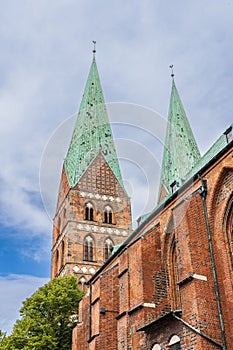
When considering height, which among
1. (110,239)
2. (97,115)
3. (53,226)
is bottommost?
(110,239)

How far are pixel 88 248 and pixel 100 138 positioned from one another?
1230cm

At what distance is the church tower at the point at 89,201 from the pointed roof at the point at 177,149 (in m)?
7.60

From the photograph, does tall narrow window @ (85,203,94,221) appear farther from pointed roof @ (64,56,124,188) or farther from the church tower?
pointed roof @ (64,56,124,188)

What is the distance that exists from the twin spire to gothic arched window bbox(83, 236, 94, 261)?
218 inches

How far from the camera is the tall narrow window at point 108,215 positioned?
130 ft

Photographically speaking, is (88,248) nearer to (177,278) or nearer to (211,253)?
(177,278)

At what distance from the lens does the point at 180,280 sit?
479 inches

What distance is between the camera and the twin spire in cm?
3419

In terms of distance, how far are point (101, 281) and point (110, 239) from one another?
63.8ft

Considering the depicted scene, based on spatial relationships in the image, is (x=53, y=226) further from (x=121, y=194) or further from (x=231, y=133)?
(x=231, y=133)

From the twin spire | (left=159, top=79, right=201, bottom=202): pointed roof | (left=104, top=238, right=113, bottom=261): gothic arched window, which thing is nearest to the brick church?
(left=159, top=79, right=201, bottom=202): pointed roof

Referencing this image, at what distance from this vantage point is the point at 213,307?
451 inches

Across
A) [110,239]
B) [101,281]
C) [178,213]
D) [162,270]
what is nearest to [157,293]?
[162,270]

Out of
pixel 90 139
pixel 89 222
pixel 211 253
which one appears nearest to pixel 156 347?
pixel 211 253
